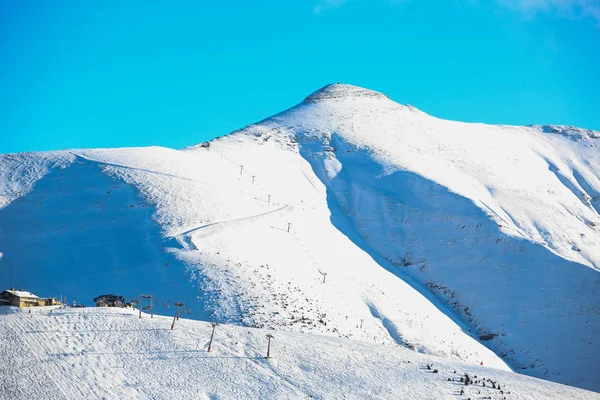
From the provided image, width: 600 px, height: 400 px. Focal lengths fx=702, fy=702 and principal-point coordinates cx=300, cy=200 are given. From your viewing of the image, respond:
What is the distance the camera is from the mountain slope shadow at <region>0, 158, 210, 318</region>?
174 feet

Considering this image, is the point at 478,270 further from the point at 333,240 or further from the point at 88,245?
the point at 88,245

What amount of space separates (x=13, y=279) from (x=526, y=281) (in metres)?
44.7

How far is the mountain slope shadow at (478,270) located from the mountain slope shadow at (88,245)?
22.3 meters

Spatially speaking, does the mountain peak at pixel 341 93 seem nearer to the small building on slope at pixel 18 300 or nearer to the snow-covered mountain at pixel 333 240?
the snow-covered mountain at pixel 333 240

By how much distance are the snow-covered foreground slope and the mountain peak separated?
277 feet

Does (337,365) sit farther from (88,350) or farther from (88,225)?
(88,225)

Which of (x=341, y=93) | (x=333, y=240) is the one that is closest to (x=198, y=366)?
(x=333, y=240)

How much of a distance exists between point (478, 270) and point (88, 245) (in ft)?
118

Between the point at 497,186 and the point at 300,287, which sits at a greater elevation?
the point at 497,186

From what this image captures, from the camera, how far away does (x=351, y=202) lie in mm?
79688

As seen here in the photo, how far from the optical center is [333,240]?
6831 centimetres

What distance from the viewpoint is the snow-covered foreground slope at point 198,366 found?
31.0 m

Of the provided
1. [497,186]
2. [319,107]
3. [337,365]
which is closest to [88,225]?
[337,365]

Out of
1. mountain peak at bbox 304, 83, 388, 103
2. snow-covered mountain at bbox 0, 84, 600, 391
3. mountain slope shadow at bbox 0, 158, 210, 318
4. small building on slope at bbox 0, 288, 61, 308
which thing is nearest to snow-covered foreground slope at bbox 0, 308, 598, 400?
small building on slope at bbox 0, 288, 61, 308
